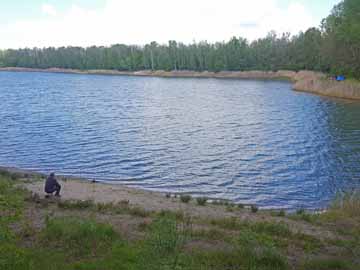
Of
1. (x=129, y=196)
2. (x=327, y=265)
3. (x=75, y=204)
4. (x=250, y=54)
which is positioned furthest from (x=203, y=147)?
(x=250, y=54)

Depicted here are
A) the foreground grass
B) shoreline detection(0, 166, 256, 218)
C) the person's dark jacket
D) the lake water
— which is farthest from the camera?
the lake water

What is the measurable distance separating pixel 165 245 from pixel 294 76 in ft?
332

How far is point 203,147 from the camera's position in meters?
28.5

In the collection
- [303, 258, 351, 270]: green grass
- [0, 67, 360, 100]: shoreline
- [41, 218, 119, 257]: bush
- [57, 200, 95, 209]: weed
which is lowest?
[57, 200, 95, 209]: weed

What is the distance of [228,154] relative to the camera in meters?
26.3

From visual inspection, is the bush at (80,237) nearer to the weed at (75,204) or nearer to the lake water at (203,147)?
the weed at (75,204)

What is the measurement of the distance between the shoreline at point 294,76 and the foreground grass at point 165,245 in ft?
171

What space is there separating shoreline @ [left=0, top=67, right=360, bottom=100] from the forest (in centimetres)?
319

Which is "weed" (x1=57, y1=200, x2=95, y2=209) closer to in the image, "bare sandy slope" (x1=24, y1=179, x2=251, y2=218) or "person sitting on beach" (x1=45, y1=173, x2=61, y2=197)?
"bare sandy slope" (x1=24, y1=179, x2=251, y2=218)

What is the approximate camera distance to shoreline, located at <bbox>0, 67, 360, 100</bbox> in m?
59.7

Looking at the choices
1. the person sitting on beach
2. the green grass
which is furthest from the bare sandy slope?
the green grass

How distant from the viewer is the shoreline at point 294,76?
59.7 meters

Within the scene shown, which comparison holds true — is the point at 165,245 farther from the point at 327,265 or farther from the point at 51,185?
the point at 51,185

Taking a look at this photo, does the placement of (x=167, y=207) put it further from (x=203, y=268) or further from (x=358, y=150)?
(x=358, y=150)
